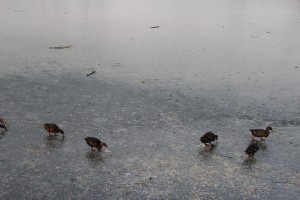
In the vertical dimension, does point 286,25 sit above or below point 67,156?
below

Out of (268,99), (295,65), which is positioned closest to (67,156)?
(268,99)

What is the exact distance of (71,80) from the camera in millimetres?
7742

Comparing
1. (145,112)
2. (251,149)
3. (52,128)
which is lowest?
(145,112)

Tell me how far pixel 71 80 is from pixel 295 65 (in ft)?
18.0

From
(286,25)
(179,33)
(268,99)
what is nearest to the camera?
(268,99)

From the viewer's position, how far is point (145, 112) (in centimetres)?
630

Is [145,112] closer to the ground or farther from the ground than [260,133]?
closer to the ground

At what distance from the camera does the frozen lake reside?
4340mm

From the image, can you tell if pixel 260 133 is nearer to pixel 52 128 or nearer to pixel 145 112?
pixel 145 112

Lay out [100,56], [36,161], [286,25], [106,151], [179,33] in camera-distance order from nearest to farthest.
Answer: [36,161]
[106,151]
[100,56]
[179,33]
[286,25]

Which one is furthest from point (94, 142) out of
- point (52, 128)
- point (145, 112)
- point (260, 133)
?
point (260, 133)

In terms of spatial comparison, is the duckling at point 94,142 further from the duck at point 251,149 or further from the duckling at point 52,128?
the duck at point 251,149

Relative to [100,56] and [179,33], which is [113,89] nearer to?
[100,56]

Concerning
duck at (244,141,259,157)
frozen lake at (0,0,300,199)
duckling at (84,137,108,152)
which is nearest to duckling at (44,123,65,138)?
frozen lake at (0,0,300,199)
